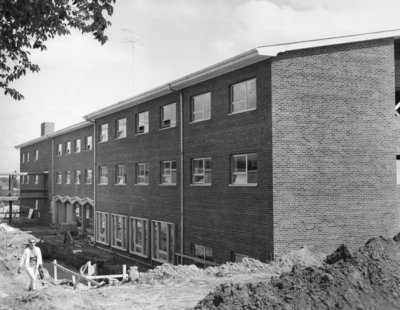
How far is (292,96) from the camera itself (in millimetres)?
16906

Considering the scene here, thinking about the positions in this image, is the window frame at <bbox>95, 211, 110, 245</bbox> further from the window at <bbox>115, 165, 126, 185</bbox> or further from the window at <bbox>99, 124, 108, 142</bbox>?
the window at <bbox>99, 124, 108, 142</bbox>

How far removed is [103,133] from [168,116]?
386 inches

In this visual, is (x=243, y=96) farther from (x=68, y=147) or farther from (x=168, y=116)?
(x=68, y=147)

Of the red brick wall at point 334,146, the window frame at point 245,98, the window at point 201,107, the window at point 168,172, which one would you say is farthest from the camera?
the window at point 168,172

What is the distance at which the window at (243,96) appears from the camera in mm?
17844

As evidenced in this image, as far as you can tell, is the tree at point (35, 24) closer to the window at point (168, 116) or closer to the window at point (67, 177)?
the window at point (168, 116)

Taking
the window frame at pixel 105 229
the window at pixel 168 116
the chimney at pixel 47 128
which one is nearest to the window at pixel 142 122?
the window at pixel 168 116

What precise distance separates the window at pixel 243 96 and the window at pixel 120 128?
11636mm

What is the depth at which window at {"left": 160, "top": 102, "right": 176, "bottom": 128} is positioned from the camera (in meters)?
23.3

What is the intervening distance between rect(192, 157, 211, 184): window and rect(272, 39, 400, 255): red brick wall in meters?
4.32

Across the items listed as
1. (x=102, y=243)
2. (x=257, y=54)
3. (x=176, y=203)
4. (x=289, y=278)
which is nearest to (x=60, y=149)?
(x=102, y=243)

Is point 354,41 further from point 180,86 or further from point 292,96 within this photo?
point 180,86

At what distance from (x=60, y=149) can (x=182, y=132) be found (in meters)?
24.2

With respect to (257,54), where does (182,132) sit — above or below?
below
